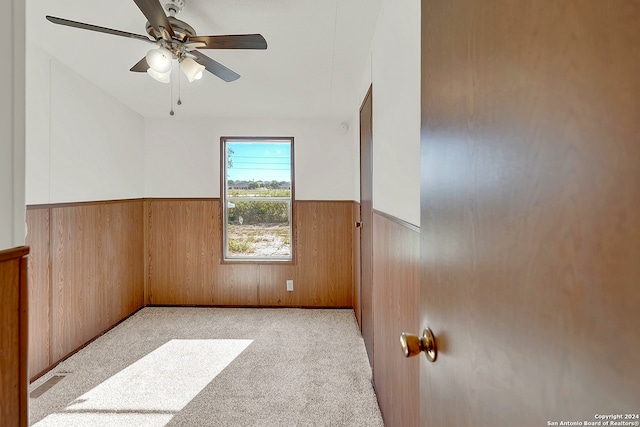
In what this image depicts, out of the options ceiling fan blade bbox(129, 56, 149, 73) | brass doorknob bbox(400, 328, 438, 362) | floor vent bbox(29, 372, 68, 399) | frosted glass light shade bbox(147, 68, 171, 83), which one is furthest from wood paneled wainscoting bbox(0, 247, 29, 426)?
floor vent bbox(29, 372, 68, 399)

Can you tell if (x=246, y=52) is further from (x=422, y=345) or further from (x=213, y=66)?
(x=422, y=345)

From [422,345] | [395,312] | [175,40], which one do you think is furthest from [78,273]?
[422,345]

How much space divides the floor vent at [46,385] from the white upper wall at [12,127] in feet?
6.42

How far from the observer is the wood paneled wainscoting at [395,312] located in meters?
1.19

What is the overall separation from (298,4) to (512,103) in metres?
1.68

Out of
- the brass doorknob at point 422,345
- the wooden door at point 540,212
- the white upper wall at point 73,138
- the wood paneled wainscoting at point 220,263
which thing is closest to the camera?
the wooden door at point 540,212

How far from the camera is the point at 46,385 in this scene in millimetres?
2229

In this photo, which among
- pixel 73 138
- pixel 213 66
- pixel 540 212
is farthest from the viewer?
pixel 73 138

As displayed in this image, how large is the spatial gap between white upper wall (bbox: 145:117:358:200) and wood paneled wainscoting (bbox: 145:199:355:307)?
0.53ft

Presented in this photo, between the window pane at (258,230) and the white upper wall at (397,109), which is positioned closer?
the white upper wall at (397,109)

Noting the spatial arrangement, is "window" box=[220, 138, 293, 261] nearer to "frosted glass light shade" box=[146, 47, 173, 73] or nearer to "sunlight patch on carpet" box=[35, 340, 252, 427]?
"sunlight patch on carpet" box=[35, 340, 252, 427]

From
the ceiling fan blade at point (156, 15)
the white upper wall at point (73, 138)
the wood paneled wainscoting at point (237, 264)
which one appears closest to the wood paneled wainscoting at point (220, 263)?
the wood paneled wainscoting at point (237, 264)

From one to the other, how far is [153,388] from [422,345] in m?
2.18

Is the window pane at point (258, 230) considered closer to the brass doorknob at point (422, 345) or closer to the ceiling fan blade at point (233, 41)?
the ceiling fan blade at point (233, 41)
